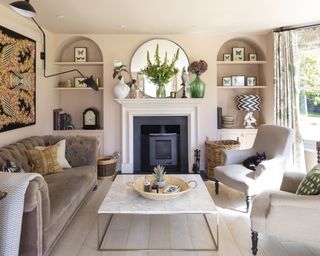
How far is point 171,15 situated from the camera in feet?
12.6

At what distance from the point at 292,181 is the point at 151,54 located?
3157mm

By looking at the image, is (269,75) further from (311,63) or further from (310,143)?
(310,143)

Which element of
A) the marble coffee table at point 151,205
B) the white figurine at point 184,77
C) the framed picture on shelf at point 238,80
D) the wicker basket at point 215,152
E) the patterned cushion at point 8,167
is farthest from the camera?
the framed picture on shelf at point 238,80

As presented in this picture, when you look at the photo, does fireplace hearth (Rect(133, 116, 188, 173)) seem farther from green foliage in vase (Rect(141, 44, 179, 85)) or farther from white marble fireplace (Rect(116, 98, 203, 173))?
green foliage in vase (Rect(141, 44, 179, 85))

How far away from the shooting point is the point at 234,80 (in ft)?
16.4

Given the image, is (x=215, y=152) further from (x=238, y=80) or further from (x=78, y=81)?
(x=78, y=81)

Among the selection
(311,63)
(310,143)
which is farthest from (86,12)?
(310,143)

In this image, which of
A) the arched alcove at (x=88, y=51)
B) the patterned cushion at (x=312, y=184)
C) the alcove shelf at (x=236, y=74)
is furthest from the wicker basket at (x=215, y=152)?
the arched alcove at (x=88, y=51)

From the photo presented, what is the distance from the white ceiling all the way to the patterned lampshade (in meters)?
1.08

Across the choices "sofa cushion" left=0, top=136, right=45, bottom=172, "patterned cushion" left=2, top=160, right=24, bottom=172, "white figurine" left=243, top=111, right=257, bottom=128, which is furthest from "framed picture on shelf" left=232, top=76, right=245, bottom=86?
"patterned cushion" left=2, top=160, right=24, bottom=172

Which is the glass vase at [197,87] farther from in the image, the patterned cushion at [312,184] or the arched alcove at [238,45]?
the patterned cushion at [312,184]

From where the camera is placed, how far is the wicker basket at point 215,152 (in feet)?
14.7

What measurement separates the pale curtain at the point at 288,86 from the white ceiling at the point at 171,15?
0.29 metres

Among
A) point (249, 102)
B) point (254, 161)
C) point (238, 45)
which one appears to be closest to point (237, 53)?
point (238, 45)
